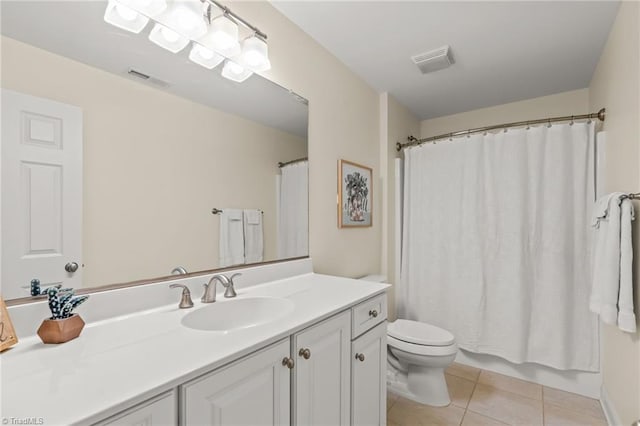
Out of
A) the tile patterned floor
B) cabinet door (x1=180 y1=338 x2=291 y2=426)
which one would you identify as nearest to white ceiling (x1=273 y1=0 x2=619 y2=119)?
cabinet door (x1=180 y1=338 x2=291 y2=426)

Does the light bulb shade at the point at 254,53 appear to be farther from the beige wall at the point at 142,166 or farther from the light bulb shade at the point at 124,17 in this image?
the light bulb shade at the point at 124,17

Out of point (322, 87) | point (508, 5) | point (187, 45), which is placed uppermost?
point (508, 5)

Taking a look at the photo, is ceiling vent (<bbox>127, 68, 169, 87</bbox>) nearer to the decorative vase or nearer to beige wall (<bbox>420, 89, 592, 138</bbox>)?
the decorative vase

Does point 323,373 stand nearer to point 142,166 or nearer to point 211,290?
point 211,290

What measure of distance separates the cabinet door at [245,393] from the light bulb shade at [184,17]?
1195 millimetres

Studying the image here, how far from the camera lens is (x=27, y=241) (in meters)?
0.85

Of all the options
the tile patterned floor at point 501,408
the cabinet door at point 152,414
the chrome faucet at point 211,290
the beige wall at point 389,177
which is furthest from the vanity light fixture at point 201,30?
the tile patterned floor at point 501,408

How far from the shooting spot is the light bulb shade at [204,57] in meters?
1.26

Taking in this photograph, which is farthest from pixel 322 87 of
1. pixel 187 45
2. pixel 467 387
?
pixel 467 387

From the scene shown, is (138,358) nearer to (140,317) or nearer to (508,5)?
(140,317)

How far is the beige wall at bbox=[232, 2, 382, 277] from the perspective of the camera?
5.42 ft

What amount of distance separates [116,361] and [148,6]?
114 cm

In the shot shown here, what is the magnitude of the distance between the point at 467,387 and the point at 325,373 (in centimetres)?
160

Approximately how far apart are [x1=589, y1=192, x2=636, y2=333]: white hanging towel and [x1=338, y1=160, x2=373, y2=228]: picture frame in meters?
1.36
